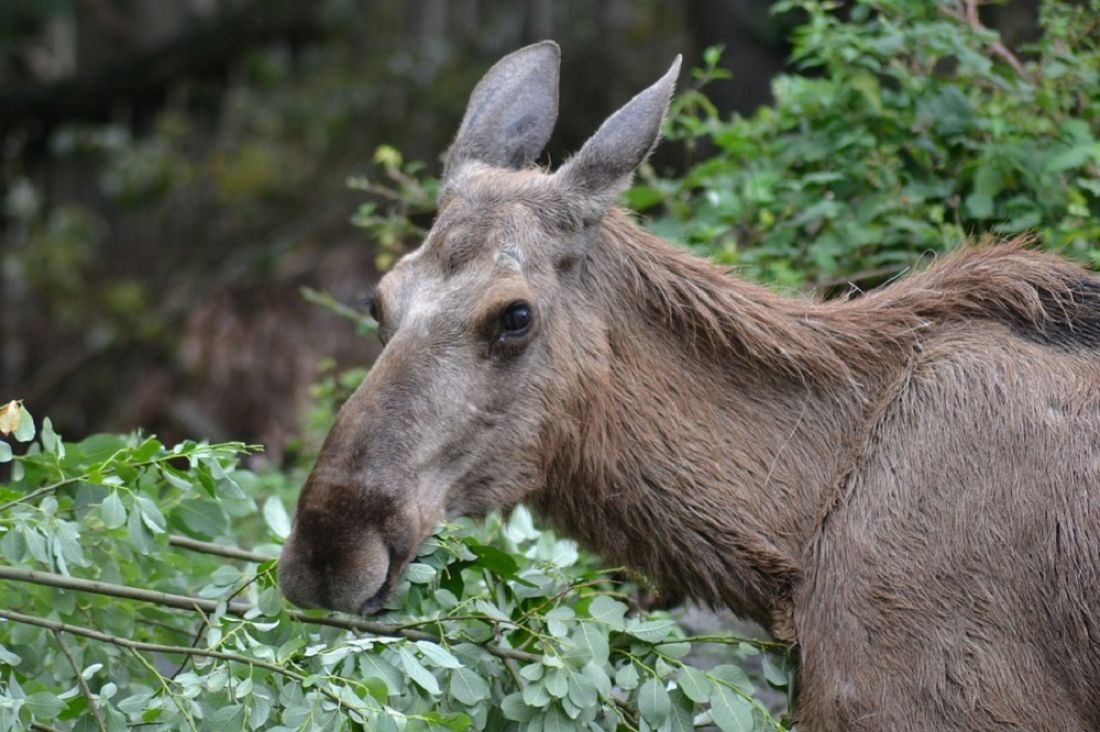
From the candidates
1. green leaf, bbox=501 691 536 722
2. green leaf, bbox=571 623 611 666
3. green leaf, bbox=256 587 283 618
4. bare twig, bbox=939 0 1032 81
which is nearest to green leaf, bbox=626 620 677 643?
green leaf, bbox=571 623 611 666

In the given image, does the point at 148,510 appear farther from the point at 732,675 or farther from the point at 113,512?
the point at 732,675

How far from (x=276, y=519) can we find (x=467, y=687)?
A: 1135mm

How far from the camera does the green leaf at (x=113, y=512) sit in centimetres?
471

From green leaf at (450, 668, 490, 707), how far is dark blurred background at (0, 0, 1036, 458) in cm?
705

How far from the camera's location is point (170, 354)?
14.0m

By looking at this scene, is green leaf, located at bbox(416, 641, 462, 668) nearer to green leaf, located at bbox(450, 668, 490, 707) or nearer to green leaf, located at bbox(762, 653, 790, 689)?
green leaf, located at bbox(450, 668, 490, 707)

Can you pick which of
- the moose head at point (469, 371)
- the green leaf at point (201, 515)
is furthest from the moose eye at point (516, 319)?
the green leaf at point (201, 515)

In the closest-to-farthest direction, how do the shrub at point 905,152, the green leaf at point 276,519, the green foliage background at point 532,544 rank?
the green foliage background at point 532,544, the green leaf at point 276,519, the shrub at point 905,152

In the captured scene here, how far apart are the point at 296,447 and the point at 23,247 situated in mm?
9789

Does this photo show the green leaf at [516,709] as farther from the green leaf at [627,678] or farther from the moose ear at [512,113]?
the moose ear at [512,113]

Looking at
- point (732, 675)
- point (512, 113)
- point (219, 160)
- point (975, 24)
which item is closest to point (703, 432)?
point (732, 675)

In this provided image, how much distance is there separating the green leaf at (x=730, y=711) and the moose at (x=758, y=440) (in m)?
0.21

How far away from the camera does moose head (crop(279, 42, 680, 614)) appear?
4.47 m

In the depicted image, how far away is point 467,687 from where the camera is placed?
186 inches
